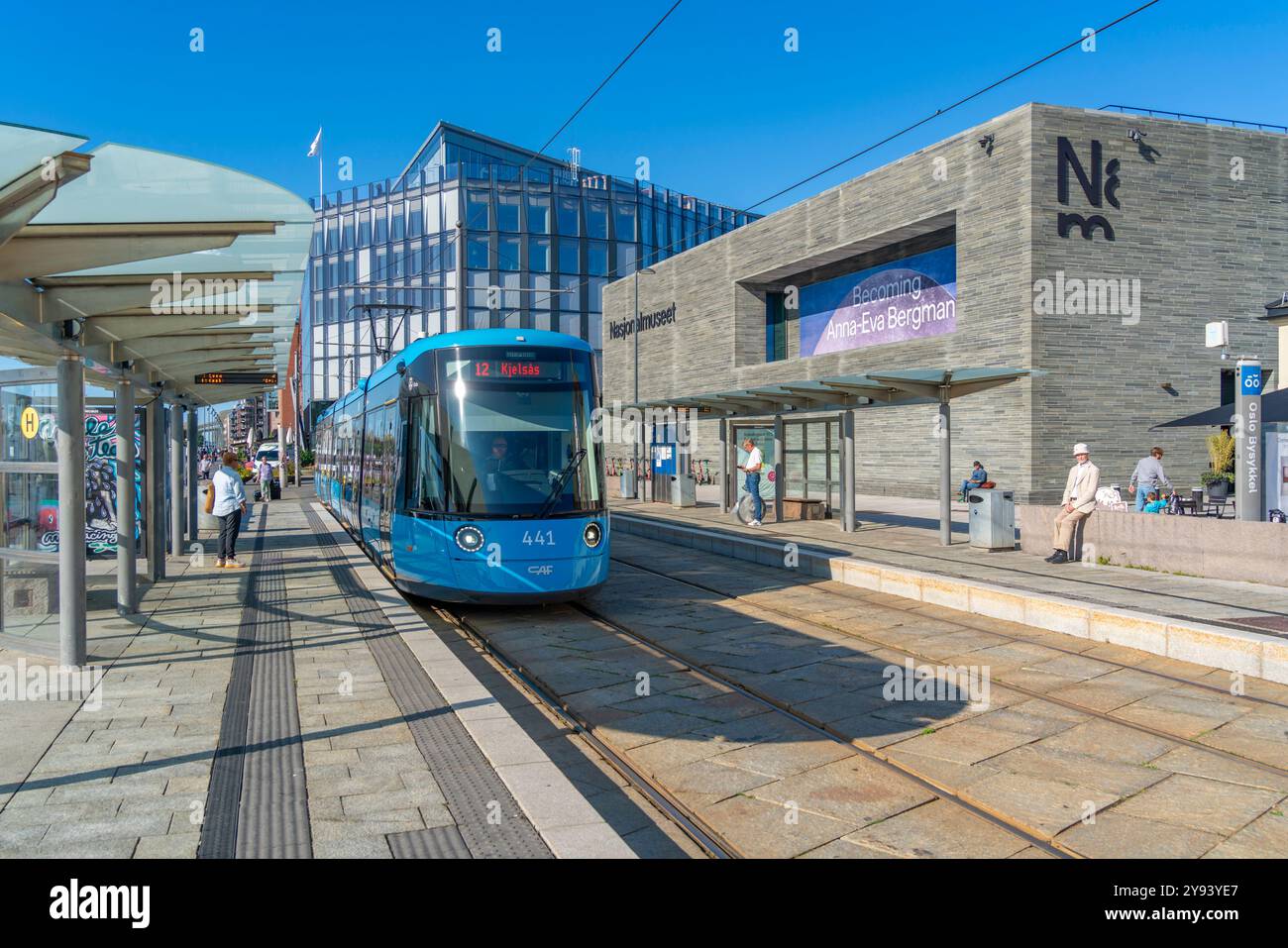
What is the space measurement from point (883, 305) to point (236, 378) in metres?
19.5

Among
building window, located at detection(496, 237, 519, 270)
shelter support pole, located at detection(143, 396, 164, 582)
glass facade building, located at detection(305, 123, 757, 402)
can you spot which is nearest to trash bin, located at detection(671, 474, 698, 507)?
shelter support pole, located at detection(143, 396, 164, 582)

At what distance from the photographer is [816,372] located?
30656 millimetres

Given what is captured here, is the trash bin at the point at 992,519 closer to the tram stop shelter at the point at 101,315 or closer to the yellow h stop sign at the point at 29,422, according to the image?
the tram stop shelter at the point at 101,315

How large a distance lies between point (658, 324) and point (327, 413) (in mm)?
18833

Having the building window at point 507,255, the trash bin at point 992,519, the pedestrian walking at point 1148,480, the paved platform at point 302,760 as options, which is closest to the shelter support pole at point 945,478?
the trash bin at point 992,519

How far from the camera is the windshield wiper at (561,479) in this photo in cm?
926

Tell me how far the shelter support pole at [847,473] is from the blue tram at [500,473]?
8.26m

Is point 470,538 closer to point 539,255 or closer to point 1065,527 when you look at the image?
point 1065,527

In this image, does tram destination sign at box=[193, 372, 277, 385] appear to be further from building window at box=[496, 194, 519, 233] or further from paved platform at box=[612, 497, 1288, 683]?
building window at box=[496, 194, 519, 233]

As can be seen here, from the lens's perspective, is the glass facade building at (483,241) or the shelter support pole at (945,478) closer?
the shelter support pole at (945,478)

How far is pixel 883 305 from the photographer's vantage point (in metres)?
28.3

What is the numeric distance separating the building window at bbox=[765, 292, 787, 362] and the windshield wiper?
25.4m

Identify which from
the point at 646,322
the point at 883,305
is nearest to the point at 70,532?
the point at 883,305

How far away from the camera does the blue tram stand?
30.0 feet
